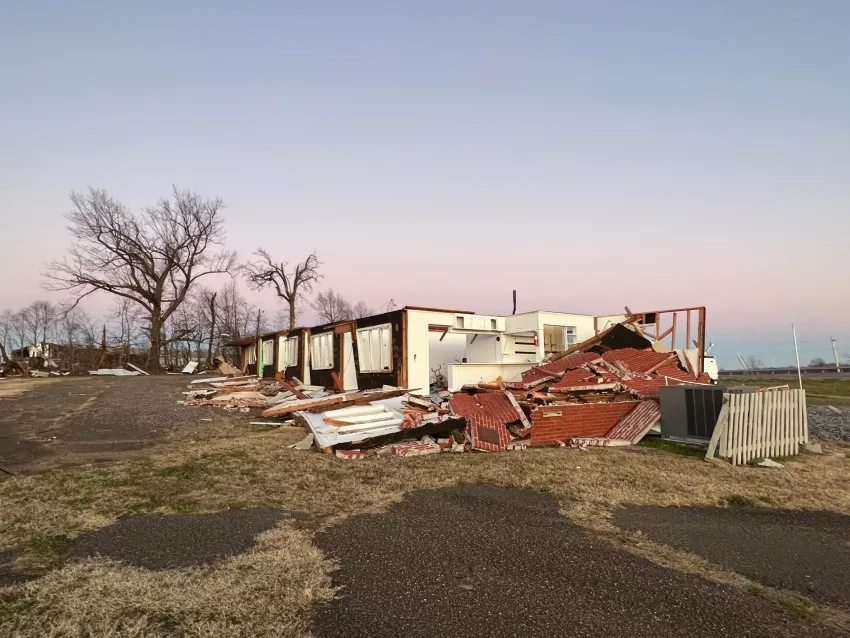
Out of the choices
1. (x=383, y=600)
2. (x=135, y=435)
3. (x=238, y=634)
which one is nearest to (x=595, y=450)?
(x=383, y=600)

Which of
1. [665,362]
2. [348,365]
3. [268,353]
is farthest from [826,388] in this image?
[268,353]

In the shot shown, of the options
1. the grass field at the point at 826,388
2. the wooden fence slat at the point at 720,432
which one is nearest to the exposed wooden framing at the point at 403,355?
the wooden fence slat at the point at 720,432

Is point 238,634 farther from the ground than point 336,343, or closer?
closer

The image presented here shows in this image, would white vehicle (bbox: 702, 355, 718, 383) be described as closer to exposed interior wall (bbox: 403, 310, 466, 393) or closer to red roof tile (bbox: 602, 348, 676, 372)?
red roof tile (bbox: 602, 348, 676, 372)

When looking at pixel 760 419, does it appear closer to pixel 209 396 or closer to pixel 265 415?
pixel 265 415

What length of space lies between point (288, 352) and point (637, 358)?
761 inches

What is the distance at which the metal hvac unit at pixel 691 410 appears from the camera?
10344 millimetres

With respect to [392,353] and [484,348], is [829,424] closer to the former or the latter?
[484,348]

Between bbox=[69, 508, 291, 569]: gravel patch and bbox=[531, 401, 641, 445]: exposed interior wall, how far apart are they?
21.6 ft

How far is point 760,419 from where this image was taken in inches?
384

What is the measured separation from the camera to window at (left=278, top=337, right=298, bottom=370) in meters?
26.9

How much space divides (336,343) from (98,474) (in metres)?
14.5

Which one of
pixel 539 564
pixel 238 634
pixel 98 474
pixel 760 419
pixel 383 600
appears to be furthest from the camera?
pixel 760 419

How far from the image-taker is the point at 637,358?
15695mm
